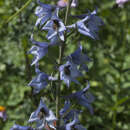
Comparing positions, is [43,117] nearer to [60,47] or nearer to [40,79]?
[40,79]

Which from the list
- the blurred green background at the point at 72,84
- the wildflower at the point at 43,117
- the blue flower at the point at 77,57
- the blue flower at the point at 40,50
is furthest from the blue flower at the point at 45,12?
the blurred green background at the point at 72,84

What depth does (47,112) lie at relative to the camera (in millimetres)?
1998

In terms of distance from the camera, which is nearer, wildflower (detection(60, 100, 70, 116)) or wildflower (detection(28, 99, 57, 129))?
wildflower (detection(28, 99, 57, 129))

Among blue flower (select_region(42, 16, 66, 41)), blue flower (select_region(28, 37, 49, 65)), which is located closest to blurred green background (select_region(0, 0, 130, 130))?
blue flower (select_region(28, 37, 49, 65))

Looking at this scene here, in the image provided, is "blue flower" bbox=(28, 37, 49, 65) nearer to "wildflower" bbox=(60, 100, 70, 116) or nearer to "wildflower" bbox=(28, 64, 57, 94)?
"wildflower" bbox=(28, 64, 57, 94)

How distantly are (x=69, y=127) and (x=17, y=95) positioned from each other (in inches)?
68.9

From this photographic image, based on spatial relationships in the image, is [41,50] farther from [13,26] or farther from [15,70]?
[15,70]

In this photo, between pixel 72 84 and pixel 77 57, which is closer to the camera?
pixel 77 57

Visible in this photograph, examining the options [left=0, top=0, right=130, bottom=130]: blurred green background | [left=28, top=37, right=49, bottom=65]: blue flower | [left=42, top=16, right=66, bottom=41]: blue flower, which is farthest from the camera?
[left=0, top=0, right=130, bottom=130]: blurred green background


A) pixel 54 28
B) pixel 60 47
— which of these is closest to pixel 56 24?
pixel 54 28

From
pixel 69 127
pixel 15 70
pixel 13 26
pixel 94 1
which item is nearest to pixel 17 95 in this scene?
pixel 15 70

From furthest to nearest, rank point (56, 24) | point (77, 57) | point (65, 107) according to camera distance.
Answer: point (65, 107), point (77, 57), point (56, 24)

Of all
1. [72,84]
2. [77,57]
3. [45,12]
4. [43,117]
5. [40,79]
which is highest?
[45,12]

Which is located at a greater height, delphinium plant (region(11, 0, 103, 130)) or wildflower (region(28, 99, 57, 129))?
delphinium plant (region(11, 0, 103, 130))
